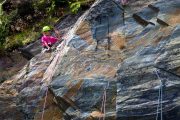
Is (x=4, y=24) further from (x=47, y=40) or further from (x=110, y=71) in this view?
(x=110, y=71)

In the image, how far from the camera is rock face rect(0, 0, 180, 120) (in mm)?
10273

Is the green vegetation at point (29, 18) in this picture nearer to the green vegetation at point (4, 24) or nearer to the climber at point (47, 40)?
the green vegetation at point (4, 24)

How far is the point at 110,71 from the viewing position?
36.1ft

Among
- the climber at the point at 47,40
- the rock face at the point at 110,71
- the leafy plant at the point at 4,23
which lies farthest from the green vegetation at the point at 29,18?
the rock face at the point at 110,71

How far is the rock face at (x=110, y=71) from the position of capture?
1027 cm

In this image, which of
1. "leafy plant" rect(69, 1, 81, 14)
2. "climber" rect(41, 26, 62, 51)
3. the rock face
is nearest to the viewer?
the rock face

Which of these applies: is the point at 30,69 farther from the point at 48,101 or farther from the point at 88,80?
the point at 88,80

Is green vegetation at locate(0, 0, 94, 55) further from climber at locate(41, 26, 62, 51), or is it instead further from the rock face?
the rock face

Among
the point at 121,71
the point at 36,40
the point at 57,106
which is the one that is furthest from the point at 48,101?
the point at 36,40

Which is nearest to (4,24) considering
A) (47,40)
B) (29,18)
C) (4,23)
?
(4,23)

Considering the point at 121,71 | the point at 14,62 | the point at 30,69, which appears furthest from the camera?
the point at 14,62

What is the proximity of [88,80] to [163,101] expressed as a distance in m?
1.97

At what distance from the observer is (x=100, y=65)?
11344 mm

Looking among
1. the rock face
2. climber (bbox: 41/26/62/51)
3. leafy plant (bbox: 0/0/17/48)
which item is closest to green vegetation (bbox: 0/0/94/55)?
leafy plant (bbox: 0/0/17/48)
